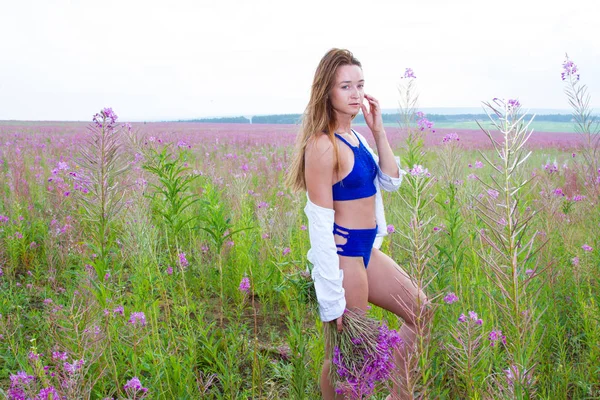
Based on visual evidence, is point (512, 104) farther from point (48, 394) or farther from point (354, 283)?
point (48, 394)

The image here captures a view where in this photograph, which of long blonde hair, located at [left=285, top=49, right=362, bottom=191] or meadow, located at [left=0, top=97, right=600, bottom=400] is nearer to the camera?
meadow, located at [left=0, top=97, right=600, bottom=400]

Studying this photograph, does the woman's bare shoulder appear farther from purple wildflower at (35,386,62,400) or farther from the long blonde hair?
purple wildflower at (35,386,62,400)

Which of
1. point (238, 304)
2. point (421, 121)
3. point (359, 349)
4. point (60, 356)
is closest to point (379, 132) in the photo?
point (421, 121)

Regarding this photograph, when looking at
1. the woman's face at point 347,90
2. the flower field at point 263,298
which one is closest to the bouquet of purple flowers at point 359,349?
the flower field at point 263,298

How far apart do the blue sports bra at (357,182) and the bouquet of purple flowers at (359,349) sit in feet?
2.02

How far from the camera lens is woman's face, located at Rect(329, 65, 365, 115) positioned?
2.47 meters

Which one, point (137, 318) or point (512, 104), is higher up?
point (512, 104)

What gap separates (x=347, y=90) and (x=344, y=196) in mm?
602

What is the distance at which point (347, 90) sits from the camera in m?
2.48

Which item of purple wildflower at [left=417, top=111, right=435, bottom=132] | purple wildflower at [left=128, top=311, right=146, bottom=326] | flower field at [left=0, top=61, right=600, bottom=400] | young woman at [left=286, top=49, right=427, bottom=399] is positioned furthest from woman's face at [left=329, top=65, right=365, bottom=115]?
purple wildflower at [left=128, top=311, right=146, bottom=326]

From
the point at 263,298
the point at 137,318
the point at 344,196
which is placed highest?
the point at 344,196

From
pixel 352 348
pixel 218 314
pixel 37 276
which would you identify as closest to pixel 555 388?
pixel 352 348

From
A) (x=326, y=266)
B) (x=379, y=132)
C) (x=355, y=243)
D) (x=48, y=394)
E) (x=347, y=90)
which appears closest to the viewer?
(x=48, y=394)

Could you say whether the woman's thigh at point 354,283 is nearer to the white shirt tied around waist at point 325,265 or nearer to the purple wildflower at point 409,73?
the white shirt tied around waist at point 325,265
